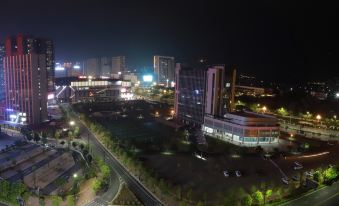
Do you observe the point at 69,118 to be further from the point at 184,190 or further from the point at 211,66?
the point at 184,190

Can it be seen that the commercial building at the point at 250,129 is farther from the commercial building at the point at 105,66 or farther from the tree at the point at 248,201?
the commercial building at the point at 105,66

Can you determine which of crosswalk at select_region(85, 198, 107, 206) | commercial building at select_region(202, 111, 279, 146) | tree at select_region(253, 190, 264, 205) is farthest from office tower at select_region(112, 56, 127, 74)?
tree at select_region(253, 190, 264, 205)

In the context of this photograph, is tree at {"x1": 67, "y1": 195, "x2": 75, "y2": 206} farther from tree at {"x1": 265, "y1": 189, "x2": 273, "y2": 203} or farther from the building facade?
the building facade

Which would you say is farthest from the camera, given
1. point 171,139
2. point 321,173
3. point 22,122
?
point 22,122

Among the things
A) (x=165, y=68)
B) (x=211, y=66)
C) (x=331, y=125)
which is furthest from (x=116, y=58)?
(x=331, y=125)

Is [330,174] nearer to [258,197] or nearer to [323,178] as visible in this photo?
[323,178]

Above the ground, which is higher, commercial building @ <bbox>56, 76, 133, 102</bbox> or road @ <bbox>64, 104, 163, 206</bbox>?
commercial building @ <bbox>56, 76, 133, 102</bbox>
